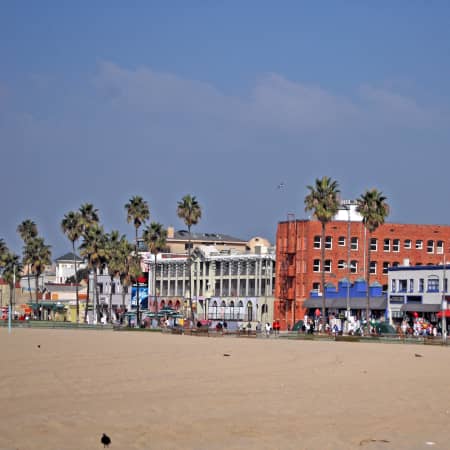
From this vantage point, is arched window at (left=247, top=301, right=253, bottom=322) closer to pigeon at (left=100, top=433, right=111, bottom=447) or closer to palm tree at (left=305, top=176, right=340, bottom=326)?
palm tree at (left=305, top=176, right=340, bottom=326)

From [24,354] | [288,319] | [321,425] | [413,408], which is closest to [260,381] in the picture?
[413,408]

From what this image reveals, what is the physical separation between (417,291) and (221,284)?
36.7 metres

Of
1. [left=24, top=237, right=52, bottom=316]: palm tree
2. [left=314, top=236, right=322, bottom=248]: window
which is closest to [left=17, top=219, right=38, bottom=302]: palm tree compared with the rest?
[left=24, top=237, right=52, bottom=316]: palm tree

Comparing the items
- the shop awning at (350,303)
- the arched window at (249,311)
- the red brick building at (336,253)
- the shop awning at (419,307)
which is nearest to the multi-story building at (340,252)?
the red brick building at (336,253)

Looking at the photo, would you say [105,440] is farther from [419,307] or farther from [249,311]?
[249,311]

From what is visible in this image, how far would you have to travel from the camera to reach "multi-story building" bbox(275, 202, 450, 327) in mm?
117562

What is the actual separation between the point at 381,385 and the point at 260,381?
3.68m

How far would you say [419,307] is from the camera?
322 feet

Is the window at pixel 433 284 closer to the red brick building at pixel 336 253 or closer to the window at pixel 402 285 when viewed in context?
the window at pixel 402 285

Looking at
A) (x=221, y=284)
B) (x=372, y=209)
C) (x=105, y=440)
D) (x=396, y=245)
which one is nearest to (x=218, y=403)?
(x=105, y=440)

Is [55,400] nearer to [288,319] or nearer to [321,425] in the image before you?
[321,425]

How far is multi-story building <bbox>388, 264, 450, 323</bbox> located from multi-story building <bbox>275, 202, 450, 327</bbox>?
11.0 metres

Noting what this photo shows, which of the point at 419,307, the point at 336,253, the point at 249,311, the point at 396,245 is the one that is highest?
the point at 396,245

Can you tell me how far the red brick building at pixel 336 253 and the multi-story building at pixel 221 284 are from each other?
322 cm
